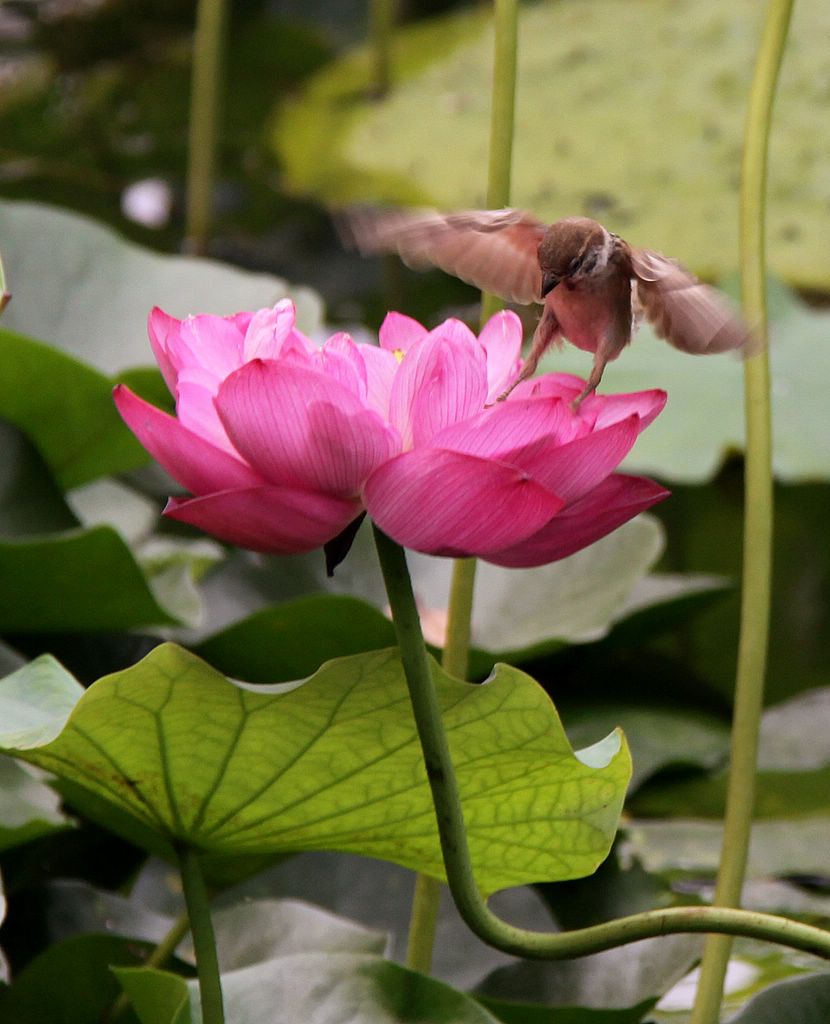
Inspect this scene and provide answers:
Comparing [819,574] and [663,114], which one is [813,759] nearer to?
[819,574]

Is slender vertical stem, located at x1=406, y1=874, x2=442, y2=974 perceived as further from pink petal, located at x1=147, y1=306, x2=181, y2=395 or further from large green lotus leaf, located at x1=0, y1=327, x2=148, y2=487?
large green lotus leaf, located at x1=0, y1=327, x2=148, y2=487

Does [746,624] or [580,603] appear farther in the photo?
[580,603]

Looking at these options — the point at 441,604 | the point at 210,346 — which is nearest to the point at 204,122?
the point at 441,604

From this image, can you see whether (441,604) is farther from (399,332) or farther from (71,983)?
(399,332)

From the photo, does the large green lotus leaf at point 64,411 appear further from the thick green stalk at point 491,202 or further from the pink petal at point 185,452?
the pink petal at point 185,452

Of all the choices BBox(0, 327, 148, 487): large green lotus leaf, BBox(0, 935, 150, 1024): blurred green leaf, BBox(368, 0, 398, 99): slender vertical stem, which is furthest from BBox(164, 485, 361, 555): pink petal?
BBox(368, 0, 398, 99): slender vertical stem

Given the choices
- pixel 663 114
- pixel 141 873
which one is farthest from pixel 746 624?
pixel 663 114

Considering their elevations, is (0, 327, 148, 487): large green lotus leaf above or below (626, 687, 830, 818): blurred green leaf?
above
